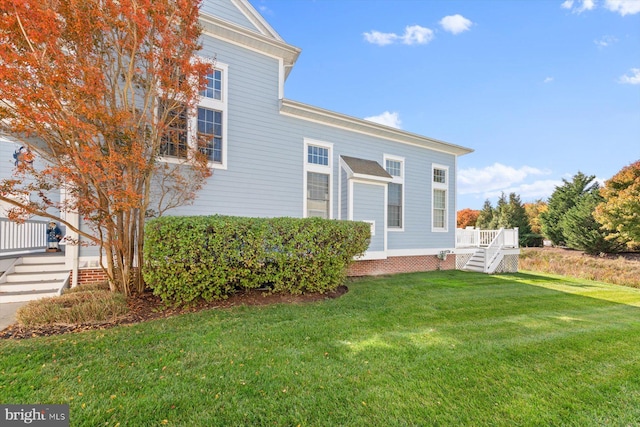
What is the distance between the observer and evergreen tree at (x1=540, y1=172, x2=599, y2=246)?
2255 centimetres

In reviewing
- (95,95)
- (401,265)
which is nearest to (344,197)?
(401,265)

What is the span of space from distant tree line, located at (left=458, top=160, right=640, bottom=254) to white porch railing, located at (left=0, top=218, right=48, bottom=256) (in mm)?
27574

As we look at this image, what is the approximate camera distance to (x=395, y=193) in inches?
429

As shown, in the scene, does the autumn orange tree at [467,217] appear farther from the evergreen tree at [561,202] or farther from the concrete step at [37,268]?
the concrete step at [37,268]

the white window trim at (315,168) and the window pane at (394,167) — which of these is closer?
the white window trim at (315,168)

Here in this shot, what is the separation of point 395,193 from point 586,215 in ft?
64.1

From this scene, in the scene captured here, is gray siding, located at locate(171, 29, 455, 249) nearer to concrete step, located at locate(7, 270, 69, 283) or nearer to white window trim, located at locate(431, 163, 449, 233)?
concrete step, located at locate(7, 270, 69, 283)

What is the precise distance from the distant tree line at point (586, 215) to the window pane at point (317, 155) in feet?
64.6

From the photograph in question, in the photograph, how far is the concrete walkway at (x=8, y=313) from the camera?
13.9 ft

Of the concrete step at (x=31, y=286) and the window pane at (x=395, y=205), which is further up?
the window pane at (x=395, y=205)

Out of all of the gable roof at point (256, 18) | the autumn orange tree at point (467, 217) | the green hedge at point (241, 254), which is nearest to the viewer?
the green hedge at point (241, 254)

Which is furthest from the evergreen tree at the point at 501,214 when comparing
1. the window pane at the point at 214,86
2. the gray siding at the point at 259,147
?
the window pane at the point at 214,86
